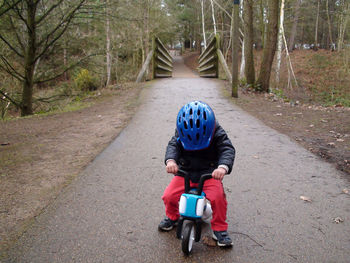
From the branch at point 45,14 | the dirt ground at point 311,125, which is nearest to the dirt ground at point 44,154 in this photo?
the branch at point 45,14

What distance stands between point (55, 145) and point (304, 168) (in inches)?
163

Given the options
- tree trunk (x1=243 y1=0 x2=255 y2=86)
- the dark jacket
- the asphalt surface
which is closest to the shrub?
tree trunk (x1=243 y1=0 x2=255 y2=86)

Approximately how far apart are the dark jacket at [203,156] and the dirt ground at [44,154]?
61.5 inches

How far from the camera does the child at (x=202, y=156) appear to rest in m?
2.48

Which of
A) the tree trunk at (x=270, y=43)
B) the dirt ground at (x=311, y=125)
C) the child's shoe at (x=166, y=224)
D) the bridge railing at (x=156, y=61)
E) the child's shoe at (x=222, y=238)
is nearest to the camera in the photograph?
the child's shoe at (x=222, y=238)

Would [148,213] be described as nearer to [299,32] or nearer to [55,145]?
[55,145]

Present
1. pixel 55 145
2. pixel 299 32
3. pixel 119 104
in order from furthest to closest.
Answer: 1. pixel 299 32
2. pixel 119 104
3. pixel 55 145

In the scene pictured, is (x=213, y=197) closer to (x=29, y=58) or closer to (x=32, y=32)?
(x=32, y=32)

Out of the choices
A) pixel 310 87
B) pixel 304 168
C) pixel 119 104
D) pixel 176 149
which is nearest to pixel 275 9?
pixel 119 104

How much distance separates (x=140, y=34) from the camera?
2275cm

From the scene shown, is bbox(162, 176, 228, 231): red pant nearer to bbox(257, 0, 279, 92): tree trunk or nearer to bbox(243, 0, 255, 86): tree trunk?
bbox(257, 0, 279, 92): tree trunk

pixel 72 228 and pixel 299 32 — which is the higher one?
pixel 299 32

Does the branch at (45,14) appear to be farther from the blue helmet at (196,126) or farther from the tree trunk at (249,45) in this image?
the blue helmet at (196,126)

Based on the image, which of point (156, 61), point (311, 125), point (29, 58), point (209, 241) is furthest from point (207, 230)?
point (156, 61)
